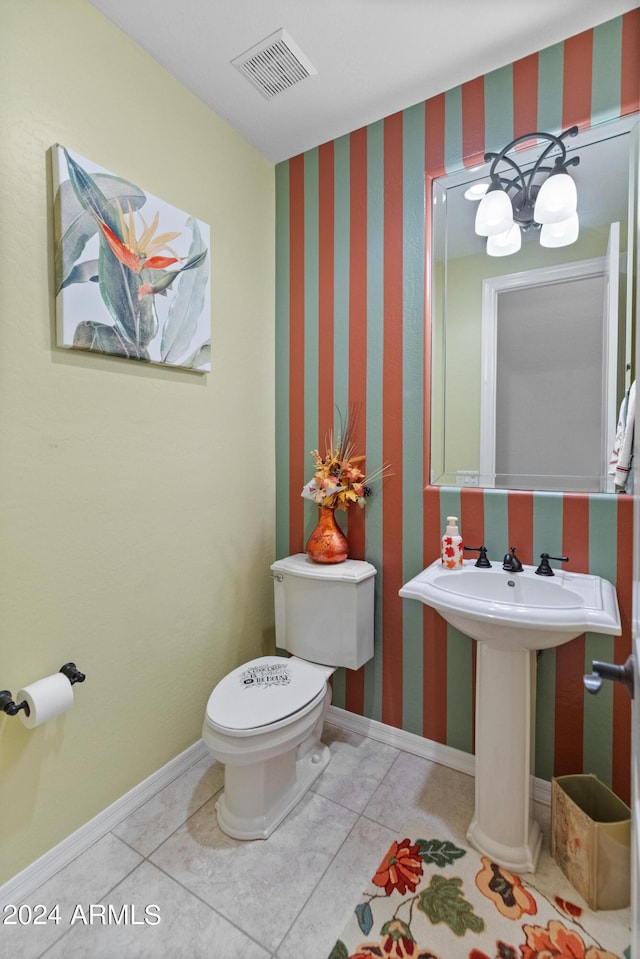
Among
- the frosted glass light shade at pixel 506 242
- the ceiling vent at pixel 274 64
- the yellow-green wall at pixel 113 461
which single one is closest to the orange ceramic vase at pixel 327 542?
the yellow-green wall at pixel 113 461

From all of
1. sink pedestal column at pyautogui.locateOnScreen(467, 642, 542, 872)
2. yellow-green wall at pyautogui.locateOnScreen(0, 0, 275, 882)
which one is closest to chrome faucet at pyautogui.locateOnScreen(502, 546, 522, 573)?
sink pedestal column at pyautogui.locateOnScreen(467, 642, 542, 872)

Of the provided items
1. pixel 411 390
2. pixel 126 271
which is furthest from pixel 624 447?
pixel 126 271

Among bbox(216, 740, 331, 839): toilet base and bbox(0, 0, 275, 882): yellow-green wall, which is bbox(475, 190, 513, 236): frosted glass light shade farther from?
bbox(216, 740, 331, 839): toilet base

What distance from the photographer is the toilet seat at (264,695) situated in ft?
4.77

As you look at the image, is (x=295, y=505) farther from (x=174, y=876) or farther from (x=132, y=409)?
(x=174, y=876)

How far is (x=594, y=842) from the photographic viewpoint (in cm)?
126

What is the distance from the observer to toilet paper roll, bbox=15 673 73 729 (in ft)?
4.15

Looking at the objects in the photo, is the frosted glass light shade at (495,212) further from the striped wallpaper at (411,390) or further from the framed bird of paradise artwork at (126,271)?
the framed bird of paradise artwork at (126,271)

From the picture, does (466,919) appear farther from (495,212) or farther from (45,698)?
(495,212)

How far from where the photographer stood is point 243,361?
2.08 metres

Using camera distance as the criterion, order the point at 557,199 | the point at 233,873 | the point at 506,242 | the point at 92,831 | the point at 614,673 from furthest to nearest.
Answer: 1. the point at 506,242
2. the point at 557,199
3. the point at 92,831
4. the point at 233,873
5. the point at 614,673

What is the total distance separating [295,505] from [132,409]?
894 mm

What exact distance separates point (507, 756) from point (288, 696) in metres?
0.71

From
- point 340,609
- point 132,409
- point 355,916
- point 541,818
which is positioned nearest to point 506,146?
point 132,409
